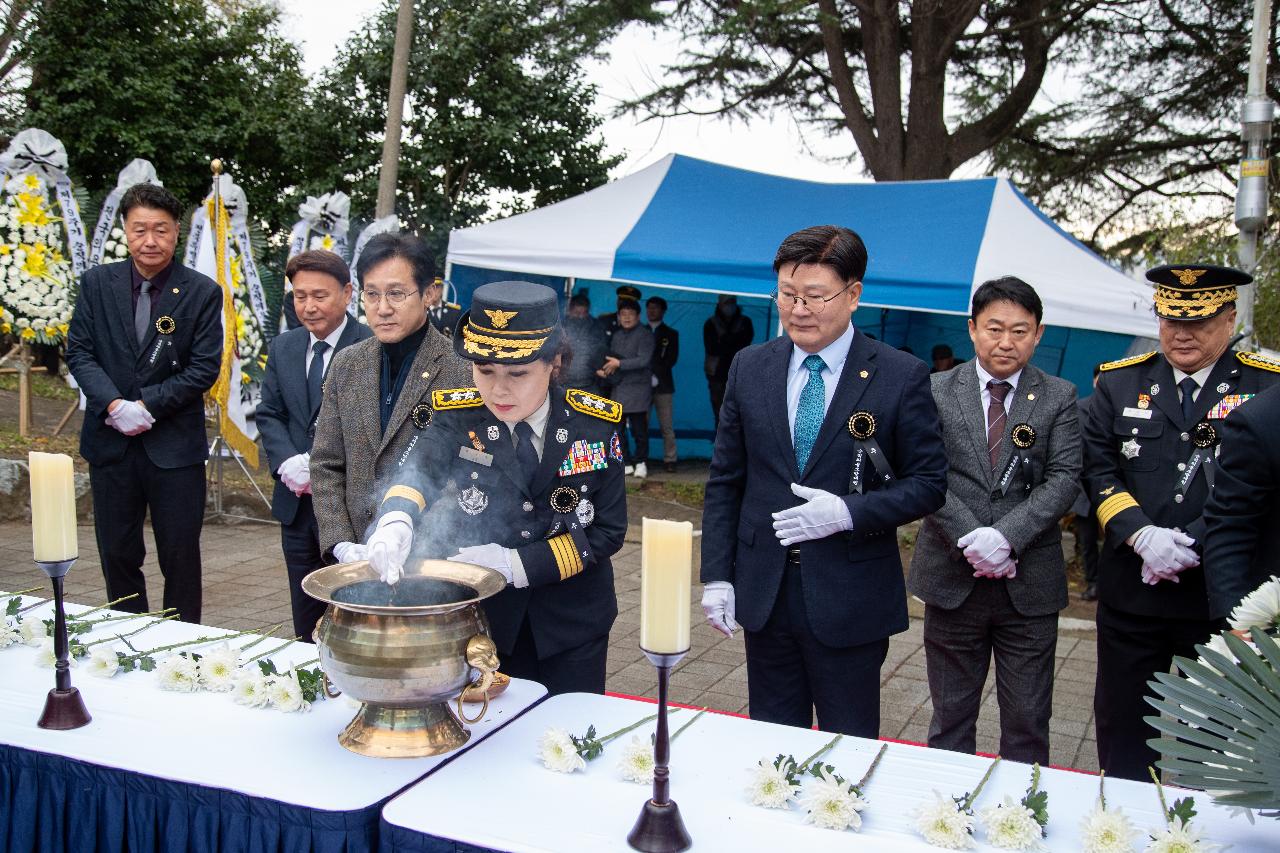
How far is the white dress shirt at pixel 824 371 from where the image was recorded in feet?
8.56

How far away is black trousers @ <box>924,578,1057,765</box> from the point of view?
308 centimetres

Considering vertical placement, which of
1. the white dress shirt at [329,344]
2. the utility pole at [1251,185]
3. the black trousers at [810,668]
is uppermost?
the utility pole at [1251,185]

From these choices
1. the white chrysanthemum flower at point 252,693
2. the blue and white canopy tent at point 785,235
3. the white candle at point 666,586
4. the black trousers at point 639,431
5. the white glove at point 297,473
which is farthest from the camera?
the black trousers at point 639,431

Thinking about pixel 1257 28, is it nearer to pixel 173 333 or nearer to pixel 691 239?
pixel 691 239

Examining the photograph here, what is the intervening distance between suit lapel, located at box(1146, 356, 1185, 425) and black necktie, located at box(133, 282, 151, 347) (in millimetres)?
3421

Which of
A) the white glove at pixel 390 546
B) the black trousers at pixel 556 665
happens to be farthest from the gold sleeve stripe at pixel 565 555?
the white glove at pixel 390 546

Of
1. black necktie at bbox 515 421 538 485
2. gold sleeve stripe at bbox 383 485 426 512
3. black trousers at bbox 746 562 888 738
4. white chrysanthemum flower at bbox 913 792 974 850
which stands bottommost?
black trousers at bbox 746 562 888 738

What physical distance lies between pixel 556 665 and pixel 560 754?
0.72 meters

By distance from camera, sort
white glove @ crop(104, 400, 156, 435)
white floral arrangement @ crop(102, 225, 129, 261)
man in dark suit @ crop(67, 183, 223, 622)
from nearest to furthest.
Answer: white glove @ crop(104, 400, 156, 435)
man in dark suit @ crop(67, 183, 223, 622)
white floral arrangement @ crop(102, 225, 129, 261)

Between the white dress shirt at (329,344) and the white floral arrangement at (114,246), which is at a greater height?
the white floral arrangement at (114,246)

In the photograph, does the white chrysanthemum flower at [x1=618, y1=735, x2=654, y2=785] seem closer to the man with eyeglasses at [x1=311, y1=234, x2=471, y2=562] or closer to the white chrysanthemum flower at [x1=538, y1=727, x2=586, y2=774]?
the white chrysanthemum flower at [x1=538, y1=727, x2=586, y2=774]

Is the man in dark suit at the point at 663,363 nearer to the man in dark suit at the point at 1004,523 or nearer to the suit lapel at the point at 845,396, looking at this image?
the man in dark suit at the point at 1004,523

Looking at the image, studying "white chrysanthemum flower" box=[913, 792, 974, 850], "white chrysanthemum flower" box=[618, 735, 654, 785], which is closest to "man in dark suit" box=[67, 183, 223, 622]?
"white chrysanthemum flower" box=[618, 735, 654, 785]

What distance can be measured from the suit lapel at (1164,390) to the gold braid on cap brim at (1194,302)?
19 cm
